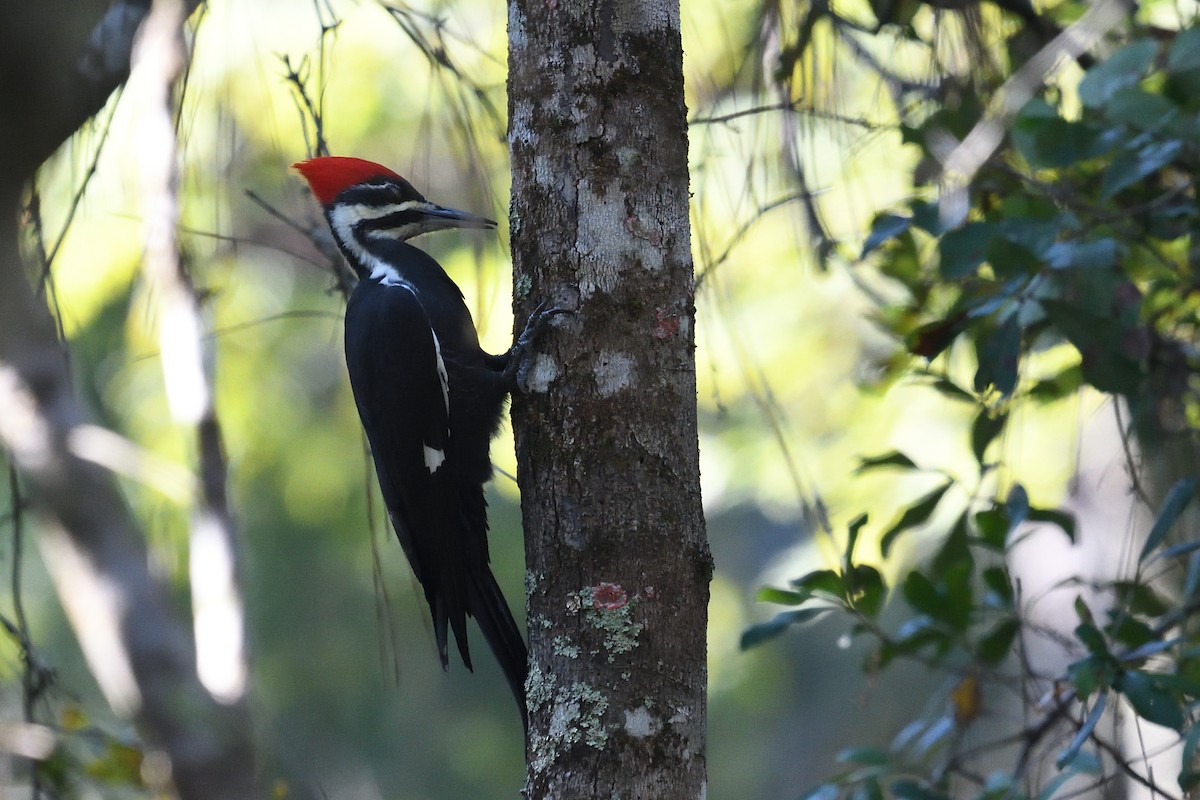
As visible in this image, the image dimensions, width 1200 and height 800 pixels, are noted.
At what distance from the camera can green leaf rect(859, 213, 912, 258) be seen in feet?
6.49

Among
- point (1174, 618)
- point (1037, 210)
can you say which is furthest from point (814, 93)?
point (1174, 618)

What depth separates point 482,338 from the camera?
215 centimetres

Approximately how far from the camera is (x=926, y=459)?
4.52 meters

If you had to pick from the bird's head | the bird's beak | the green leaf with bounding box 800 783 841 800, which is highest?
the bird's head

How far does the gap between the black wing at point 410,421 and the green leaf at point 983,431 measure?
3.18 feet

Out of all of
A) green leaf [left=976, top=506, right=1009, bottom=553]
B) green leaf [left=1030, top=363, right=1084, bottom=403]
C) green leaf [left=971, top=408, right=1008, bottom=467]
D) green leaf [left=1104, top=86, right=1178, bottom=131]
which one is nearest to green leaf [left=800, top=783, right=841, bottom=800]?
green leaf [left=976, top=506, right=1009, bottom=553]

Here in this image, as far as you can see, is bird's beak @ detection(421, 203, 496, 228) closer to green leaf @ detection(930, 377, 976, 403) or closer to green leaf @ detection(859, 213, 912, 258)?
green leaf @ detection(859, 213, 912, 258)

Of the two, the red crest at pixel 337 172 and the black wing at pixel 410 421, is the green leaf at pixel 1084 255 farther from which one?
the red crest at pixel 337 172

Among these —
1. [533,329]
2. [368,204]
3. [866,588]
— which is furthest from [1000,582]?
Answer: [368,204]

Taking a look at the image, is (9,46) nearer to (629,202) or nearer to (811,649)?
(629,202)

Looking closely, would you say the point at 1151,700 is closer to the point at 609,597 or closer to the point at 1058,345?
the point at 609,597

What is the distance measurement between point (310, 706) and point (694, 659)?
8143 mm

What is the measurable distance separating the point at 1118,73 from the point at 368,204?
1.52 meters

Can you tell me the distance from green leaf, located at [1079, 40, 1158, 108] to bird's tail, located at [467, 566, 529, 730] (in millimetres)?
1290
